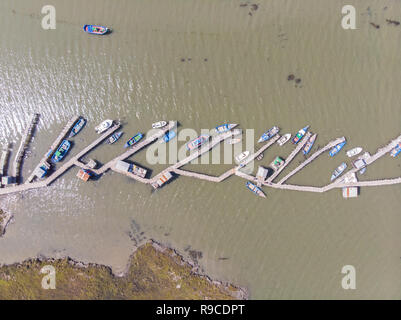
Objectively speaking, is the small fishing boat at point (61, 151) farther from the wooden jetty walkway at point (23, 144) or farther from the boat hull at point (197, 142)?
the boat hull at point (197, 142)

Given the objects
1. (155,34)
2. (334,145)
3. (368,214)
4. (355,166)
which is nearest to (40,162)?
(155,34)

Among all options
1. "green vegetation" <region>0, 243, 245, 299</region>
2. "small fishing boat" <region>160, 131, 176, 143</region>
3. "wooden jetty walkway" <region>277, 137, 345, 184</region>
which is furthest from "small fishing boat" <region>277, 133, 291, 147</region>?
"green vegetation" <region>0, 243, 245, 299</region>

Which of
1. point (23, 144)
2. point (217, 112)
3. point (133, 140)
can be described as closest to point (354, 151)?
point (217, 112)

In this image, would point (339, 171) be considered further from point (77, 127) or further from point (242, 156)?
point (77, 127)

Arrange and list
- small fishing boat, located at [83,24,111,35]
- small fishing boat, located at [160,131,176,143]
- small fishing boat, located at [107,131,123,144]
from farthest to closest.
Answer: small fishing boat, located at [160,131,176,143], small fishing boat, located at [107,131,123,144], small fishing boat, located at [83,24,111,35]

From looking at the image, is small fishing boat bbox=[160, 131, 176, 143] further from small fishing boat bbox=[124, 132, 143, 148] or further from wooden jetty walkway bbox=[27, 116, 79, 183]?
wooden jetty walkway bbox=[27, 116, 79, 183]

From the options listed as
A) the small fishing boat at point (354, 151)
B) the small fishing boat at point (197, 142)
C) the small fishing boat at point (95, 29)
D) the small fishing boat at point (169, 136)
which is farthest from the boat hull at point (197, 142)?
the small fishing boat at point (354, 151)
